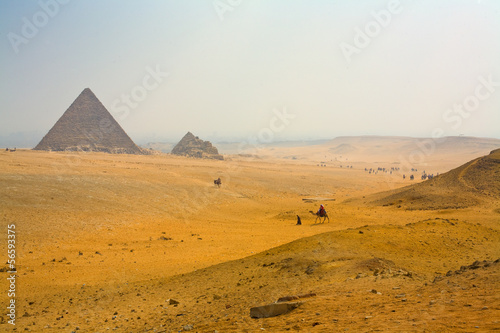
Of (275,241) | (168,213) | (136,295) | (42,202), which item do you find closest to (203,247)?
(275,241)

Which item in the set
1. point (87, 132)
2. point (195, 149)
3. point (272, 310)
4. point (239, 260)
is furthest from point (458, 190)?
point (87, 132)

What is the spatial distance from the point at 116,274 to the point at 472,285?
9.30m

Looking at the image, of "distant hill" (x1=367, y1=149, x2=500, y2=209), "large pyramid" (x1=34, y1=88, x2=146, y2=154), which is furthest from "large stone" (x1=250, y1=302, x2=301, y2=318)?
"large pyramid" (x1=34, y1=88, x2=146, y2=154)

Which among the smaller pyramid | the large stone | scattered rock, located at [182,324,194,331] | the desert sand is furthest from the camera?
the smaller pyramid

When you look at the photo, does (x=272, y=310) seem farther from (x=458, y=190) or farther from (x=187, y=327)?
Answer: (x=458, y=190)

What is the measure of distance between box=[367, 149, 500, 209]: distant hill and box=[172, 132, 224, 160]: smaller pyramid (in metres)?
53.5

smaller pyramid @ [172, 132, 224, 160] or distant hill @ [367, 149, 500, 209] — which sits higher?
smaller pyramid @ [172, 132, 224, 160]

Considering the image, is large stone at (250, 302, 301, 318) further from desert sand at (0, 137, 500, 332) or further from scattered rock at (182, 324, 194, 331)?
scattered rock at (182, 324, 194, 331)

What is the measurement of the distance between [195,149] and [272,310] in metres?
73.9

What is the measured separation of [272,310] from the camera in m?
4.98

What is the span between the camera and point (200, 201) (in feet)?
81.7

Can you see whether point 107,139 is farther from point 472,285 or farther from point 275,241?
point 472,285

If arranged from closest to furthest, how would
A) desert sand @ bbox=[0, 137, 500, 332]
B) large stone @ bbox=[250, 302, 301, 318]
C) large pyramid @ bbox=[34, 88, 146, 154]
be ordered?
desert sand @ bbox=[0, 137, 500, 332] < large stone @ bbox=[250, 302, 301, 318] < large pyramid @ bbox=[34, 88, 146, 154]

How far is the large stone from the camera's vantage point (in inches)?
195
